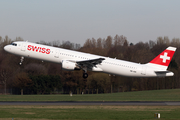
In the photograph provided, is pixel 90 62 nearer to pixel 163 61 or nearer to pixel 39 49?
pixel 39 49

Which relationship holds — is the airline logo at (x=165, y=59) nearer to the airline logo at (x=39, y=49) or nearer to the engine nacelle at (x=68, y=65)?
the engine nacelle at (x=68, y=65)

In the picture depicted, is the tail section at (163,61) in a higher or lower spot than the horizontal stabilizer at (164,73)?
higher

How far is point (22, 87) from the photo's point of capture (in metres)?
87.8

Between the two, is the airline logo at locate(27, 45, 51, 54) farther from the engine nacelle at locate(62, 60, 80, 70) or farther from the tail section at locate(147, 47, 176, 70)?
the tail section at locate(147, 47, 176, 70)

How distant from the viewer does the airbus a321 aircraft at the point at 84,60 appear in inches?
1756

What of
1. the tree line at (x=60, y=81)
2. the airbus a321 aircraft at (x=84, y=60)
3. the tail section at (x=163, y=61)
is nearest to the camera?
the airbus a321 aircraft at (x=84, y=60)

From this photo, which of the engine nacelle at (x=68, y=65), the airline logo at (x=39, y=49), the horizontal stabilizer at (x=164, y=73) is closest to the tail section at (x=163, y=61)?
the horizontal stabilizer at (x=164, y=73)

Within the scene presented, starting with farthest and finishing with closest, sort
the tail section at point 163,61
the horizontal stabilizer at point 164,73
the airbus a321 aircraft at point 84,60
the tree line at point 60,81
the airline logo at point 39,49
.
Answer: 1. the tree line at point 60,81
2. the tail section at point 163,61
3. the horizontal stabilizer at point 164,73
4. the airbus a321 aircraft at point 84,60
5. the airline logo at point 39,49

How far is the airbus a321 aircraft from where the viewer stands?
146 feet

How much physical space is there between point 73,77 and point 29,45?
1973 inches

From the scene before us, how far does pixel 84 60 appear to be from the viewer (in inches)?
1778

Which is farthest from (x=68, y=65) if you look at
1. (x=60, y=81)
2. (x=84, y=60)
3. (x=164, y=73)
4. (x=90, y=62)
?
(x=60, y=81)

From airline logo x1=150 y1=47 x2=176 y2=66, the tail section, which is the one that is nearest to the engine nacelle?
the tail section

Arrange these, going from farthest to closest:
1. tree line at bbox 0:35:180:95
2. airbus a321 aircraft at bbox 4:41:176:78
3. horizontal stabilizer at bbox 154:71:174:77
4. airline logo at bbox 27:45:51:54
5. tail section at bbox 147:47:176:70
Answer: tree line at bbox 0:35:180:95 → tail section at bbox 147:47:176:70 → horizontal stabilizer at bbox 154:71:174:77 → airbus a321 aircraft at bbox 4:41:176:78 → airline logo at bbox 27:45:51:54
